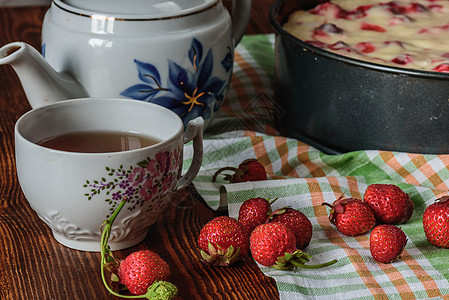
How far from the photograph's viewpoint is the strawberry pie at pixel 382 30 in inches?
38.5

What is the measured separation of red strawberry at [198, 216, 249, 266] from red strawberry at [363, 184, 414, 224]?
0.17 meters

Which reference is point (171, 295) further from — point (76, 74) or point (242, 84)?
point (242, 84)

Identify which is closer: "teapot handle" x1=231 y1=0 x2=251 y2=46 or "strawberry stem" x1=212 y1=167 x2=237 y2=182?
"strawberry stem" x1=212 y1=167 x2=237 y2=182

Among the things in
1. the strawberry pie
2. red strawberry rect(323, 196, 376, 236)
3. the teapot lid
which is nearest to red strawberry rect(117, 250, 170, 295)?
red strawberry rect(323, 196, 376, 236)

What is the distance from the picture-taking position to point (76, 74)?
889mm

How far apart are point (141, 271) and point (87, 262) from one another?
94mm

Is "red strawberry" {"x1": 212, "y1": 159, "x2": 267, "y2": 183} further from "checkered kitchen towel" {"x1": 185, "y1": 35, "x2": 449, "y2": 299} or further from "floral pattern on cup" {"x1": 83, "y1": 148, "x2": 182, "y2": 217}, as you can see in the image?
"floral pattern on cup" {"x1": 83, "y1": 148, "x2": 182, "y2": 217}

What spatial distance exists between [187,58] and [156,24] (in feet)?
0.19

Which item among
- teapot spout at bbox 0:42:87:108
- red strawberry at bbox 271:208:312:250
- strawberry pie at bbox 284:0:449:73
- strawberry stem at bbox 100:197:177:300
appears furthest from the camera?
strawberry pie at bbox 284:0:449:73

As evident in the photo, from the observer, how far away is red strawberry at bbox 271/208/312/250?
2.37 feet

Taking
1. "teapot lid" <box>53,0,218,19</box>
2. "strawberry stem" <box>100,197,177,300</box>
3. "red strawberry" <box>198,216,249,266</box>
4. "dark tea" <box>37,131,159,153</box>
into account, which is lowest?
"red strawberry" <box>198,216,249,266</box>

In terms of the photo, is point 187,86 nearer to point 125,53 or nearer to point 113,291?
point 125,53

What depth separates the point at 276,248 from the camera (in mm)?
678

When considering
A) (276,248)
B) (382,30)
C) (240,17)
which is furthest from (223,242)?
(382,30)
